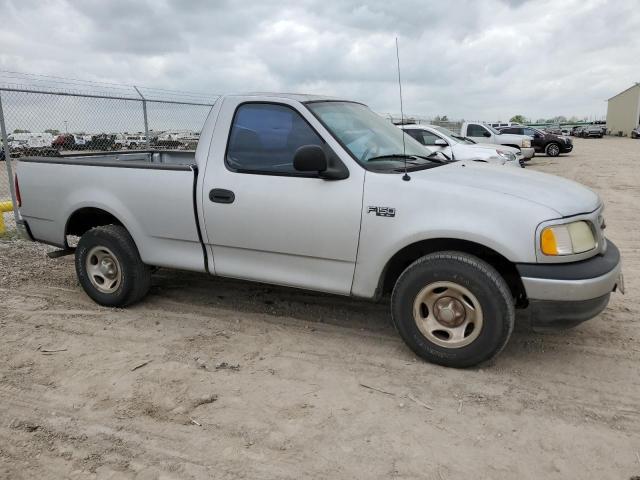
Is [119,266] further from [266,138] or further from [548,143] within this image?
[548,143]

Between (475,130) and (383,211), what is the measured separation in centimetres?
1914

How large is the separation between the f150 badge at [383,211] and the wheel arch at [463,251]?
0.25m

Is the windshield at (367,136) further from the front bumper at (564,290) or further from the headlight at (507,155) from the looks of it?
the headlight at (507,155)

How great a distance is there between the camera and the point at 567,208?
3369 millimetres

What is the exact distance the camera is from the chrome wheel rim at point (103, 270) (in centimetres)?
483

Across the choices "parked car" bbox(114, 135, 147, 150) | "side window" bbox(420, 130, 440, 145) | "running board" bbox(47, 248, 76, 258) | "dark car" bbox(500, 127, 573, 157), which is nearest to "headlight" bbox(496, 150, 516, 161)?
"side window" bbox(420, 130, 440, 145)

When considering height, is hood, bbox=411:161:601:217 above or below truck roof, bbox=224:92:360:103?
below

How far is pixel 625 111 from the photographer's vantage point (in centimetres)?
6562

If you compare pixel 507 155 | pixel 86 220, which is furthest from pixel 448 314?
pixel 507 155

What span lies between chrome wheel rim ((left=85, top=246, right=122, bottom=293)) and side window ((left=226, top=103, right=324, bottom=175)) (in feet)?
5.23

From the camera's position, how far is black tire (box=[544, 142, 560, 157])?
25.3 metres

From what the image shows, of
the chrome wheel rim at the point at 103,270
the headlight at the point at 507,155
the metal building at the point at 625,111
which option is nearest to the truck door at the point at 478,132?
the headlight at the point at 507,155

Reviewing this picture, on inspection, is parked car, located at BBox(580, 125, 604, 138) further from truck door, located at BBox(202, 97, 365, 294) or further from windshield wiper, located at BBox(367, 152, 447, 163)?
truck door, located at BBox(202, 97, 365, 294)

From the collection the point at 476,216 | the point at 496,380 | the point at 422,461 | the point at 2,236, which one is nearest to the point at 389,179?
the point at 476,216
